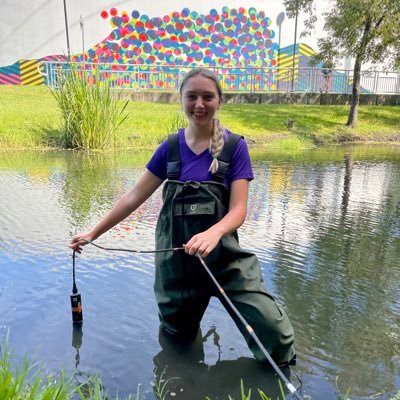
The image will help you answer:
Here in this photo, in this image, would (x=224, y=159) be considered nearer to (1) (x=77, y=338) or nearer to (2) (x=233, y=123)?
(1) (x=77, y=338)

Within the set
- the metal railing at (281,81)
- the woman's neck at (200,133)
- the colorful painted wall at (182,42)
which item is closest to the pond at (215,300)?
the woman's neck at (200,133)

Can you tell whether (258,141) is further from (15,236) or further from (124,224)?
(15,236)

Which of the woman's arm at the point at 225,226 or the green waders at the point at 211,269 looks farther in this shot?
the green waders at the point at 211,269

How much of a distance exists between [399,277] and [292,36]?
68.1 feet

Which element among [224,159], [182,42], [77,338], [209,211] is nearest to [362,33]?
[182,42]

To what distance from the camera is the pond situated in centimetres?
229

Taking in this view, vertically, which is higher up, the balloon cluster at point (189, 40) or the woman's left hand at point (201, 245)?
the balloon cluster at point (189, 40)

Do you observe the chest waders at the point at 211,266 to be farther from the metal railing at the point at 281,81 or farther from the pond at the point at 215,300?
the metal railing at the point at 281,81

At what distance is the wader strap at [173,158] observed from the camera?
2229 mm

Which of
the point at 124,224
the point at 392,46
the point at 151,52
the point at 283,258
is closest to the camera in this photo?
the point at 283,258

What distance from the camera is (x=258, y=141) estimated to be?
11500mm

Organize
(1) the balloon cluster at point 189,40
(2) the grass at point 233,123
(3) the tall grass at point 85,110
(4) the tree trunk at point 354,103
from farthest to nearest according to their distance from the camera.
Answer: (1) the balloon cluster at point 189,40 → (4) the tree trunk at point 354,103 → (2) the grass at point 233,123 → (3) the tall grass at point 85,110

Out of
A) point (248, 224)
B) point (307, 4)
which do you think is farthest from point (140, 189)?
point (307, 4)

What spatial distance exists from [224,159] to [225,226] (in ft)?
1.07
